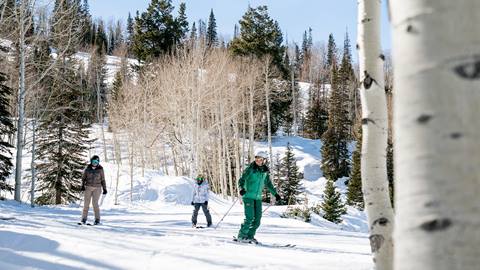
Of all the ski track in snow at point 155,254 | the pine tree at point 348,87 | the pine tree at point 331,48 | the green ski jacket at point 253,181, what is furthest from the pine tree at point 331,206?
the pine tree at point 331,48

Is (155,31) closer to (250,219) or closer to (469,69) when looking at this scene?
(250,219)

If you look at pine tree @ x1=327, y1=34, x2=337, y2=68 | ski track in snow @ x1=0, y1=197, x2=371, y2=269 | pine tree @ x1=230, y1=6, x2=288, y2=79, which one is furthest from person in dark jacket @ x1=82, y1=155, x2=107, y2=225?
pine tree @ x1=327, y1=34, x2=337, y2=68

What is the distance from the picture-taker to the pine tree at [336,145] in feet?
148

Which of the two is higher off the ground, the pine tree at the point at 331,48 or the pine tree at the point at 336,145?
the pine tree at the point at 331,48

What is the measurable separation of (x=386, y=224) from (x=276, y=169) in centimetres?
3722

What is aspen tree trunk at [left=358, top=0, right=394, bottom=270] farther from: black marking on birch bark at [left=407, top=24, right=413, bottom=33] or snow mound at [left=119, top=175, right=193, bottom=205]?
snow mound at [left=119, top=175, right=193, bottom=205]

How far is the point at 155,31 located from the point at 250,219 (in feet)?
137

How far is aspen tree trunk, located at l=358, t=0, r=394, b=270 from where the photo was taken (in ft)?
11.2

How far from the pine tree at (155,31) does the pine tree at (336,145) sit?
1651 centimetres

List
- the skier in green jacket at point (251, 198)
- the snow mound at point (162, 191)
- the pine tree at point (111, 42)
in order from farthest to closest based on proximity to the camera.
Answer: the pine tree at point (111, 42) → the snow mound at point (162, 191) → the skier in green jacket at point (251, 198)

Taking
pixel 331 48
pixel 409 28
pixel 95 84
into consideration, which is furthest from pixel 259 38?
pixel 331 48

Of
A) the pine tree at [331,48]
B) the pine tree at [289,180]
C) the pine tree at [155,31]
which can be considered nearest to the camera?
the pine tree at [289,180]

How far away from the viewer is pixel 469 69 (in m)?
0.91

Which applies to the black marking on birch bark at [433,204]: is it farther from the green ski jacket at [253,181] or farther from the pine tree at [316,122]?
the pine tree at [316,122]
